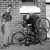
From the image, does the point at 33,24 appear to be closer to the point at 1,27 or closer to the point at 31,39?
the point at 31,39

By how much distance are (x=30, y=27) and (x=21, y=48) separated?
3.00 feet

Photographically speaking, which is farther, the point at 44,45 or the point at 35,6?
the point at 35,6

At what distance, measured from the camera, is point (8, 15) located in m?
5.78

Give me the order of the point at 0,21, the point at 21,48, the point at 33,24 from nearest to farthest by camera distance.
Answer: the point at 21,48
the point at 33,24
the point at 0,21

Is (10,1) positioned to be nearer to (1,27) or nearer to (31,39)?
(1,27)

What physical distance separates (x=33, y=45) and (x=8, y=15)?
1.65 meters

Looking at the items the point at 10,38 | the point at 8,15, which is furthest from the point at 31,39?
the point at 8,15

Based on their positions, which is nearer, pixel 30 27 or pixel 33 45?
pixel 33 45

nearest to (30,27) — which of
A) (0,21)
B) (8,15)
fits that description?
(8,15)

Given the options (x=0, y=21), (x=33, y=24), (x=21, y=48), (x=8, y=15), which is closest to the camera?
(x=21, y=48)

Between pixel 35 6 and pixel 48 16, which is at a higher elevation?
pixel 35 6

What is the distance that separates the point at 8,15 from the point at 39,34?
1.52 m

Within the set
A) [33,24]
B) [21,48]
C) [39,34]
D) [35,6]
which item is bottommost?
[21,48]

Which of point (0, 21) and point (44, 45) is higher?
point (0, 21)
